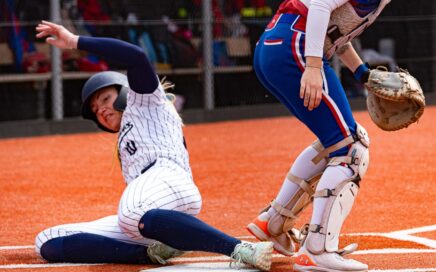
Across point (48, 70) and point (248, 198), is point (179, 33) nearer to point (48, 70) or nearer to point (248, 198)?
point (48, 70)

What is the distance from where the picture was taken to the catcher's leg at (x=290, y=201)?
5.00 m

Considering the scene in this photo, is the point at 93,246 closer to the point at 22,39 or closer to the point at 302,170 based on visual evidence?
the point at 302,170

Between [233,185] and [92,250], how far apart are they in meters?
3.38

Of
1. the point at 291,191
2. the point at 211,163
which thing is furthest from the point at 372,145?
the point at 291,191

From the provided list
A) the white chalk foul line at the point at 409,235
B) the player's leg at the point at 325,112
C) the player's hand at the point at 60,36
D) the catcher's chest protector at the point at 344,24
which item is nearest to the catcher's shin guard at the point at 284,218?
the player's leg at the point at 325,112

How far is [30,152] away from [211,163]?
8.32ft

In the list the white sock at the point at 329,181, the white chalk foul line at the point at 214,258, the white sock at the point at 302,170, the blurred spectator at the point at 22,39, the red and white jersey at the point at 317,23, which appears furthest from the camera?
the blurred spectator at the point at 22,39

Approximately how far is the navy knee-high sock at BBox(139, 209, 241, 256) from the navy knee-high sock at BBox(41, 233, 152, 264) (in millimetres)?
361

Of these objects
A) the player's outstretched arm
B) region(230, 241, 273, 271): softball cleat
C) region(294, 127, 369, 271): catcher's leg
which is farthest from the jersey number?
region(294, 127, 369, 271): catcher's leg

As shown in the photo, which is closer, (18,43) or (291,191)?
(291,191)

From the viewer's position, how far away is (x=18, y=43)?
43.7ft

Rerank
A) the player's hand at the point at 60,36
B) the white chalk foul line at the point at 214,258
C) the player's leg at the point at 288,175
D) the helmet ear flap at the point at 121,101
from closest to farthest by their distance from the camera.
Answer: the player's leg at the point at 288,175 < the player's hand at the point at 60,36 < the white chalk foul line at the point at 214,258 < the helmet ear flap at the point at 121,101

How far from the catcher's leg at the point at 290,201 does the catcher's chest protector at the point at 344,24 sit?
519 mm

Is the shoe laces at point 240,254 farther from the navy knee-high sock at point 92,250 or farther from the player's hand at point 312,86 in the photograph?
the player's hand at point 312,86
